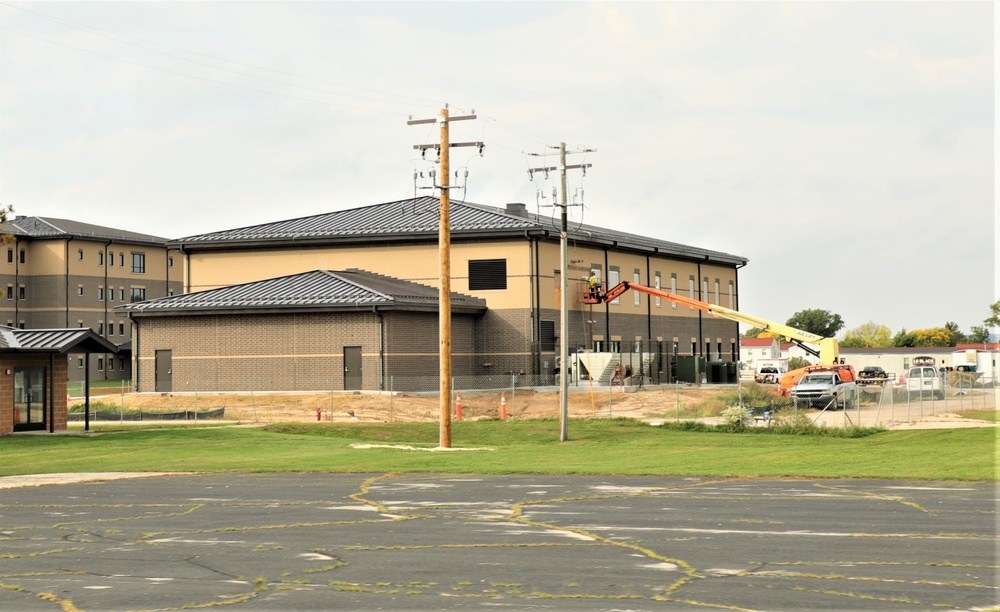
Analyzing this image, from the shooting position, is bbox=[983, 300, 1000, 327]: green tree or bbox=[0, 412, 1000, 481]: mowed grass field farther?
bbox=[983, 300, 1000, 327]: green tree

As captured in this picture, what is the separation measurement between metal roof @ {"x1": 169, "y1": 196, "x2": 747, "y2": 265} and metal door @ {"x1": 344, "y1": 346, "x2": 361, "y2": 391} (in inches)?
404

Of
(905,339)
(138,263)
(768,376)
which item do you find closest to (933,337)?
(905,339)

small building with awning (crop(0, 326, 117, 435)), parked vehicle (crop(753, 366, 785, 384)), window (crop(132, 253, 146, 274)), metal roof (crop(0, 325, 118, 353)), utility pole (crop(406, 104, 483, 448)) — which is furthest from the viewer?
window (crop(132, 253, 146, 274))

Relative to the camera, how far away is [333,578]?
13391 millimetres

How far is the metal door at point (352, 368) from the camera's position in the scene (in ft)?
191

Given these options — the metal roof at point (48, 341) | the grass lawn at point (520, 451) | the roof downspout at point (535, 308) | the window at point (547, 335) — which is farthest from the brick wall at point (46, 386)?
the window at point (547, 335)

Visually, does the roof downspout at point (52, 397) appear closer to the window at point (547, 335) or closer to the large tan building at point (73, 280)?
the window at point (547, 335)

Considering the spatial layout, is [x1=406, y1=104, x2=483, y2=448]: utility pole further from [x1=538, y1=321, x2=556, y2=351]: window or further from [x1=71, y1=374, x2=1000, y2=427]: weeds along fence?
[x1=538, y1=321, x2=556, y2=351]: window

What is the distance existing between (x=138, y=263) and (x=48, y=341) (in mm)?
70501

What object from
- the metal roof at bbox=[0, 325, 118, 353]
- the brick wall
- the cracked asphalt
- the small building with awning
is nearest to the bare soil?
→ the brick wall

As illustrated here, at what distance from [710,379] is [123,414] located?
4040 cm

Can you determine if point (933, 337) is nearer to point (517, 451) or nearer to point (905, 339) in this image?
point (905, 339)

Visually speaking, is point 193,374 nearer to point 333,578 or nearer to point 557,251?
point 557,251

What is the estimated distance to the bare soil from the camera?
5025 centimetres
